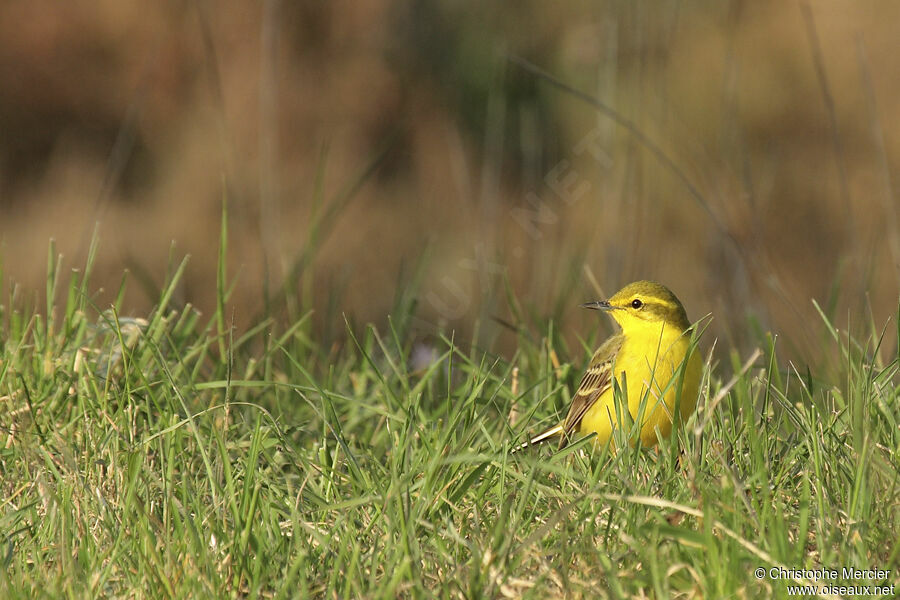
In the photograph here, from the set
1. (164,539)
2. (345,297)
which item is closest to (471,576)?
(164,539)

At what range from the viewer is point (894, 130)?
1130 centimetres

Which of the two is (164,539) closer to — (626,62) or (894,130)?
(626,62)

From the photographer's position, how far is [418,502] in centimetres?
312

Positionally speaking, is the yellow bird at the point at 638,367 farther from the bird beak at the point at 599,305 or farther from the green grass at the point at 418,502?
the green grass at the point at 418,502

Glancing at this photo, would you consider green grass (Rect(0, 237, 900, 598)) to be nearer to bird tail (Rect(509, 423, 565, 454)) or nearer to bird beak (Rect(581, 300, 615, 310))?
bird tail (Rect(509, 423, 565, 454))

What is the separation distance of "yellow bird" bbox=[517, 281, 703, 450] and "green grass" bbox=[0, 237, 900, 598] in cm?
26

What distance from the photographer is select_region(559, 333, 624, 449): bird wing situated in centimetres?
450

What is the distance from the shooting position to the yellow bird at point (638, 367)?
14.3 ft

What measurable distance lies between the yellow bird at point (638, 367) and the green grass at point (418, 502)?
0.84 ft
